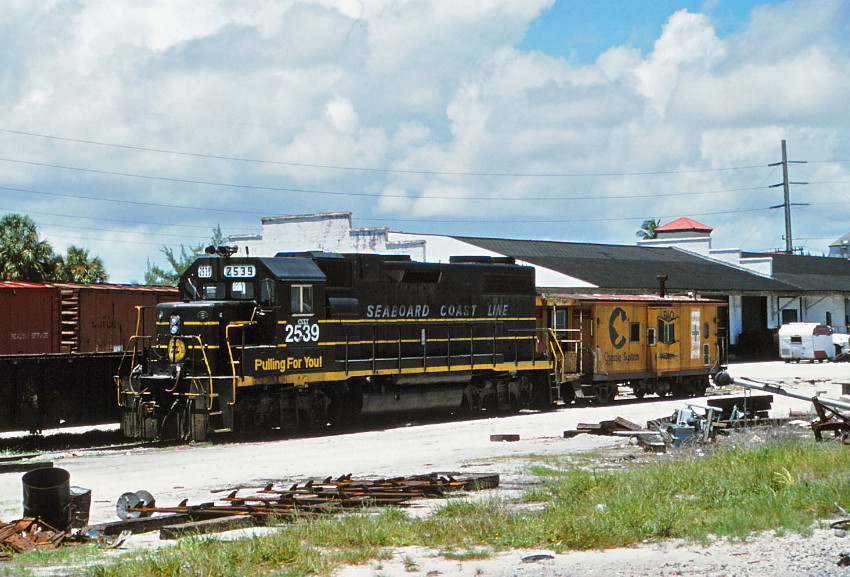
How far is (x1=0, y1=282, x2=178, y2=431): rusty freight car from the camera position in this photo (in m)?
19.0

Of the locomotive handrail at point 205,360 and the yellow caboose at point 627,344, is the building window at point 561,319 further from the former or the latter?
the locomotive handrail at point 205,360

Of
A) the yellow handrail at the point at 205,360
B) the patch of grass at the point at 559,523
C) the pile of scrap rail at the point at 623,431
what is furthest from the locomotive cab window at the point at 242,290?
the patch of grass at the point at 559,523

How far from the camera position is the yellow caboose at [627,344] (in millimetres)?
27312

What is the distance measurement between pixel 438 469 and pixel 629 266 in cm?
3930

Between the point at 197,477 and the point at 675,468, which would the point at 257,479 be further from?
the point at 675,468

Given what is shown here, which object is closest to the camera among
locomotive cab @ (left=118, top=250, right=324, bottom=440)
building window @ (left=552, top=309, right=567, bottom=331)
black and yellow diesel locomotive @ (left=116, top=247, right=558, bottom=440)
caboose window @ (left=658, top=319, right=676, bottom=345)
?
locomotive cab @ (left=118, top=250, right=324, bottom=440)

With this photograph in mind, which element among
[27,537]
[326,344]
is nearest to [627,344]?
[326,344]

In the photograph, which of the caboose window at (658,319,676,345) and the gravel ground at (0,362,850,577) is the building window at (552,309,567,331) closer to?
the gravel ground at (0,362,850,577)

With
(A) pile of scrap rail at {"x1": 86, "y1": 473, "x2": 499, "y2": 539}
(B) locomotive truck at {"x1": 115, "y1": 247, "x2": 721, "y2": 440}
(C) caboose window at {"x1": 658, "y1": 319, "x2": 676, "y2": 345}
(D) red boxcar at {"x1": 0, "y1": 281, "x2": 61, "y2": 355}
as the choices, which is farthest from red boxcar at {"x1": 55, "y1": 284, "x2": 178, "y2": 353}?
(C) caboose window at {"x1": 658, "y1": 319, "x2": 676, "y2": 345}

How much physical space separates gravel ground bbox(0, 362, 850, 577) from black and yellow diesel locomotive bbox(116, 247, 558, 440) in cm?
84

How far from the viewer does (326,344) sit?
818 inches

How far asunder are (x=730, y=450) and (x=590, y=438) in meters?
4.61

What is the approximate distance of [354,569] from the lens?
844 centimetres

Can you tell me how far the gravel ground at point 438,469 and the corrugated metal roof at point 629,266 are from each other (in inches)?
830
